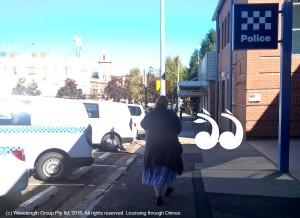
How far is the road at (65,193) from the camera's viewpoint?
6133 millimetres

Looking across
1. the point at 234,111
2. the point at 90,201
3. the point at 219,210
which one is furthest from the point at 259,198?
the point at 234,111

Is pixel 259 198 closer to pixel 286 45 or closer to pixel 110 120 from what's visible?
pixel 286 45

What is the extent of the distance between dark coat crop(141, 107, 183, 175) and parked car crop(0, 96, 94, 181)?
2578 mm

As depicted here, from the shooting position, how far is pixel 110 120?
1393 cm

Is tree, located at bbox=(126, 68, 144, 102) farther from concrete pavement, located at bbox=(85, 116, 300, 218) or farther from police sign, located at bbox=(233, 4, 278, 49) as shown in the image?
police sign, located at bbox=(233, 4, 278, 49)

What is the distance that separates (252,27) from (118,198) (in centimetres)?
451

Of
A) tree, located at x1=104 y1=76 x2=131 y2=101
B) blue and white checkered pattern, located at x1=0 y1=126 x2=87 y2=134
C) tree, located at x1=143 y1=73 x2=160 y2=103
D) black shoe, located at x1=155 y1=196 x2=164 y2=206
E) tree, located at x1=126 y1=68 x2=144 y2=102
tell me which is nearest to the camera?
black shoe, located at x1=155 y1=196 x2=164 y2=206

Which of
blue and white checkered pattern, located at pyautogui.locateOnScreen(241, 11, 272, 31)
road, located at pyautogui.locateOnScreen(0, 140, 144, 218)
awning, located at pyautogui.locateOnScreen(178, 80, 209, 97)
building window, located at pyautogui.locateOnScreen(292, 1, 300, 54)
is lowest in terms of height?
road, located at pyautogui.locateOnScreen(0, 140, 144, 218)

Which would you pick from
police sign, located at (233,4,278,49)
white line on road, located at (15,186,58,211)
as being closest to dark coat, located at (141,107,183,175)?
white line on road, located at (15,186,58,211)

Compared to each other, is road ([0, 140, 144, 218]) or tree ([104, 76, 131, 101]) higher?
tree ([104, 76, 131, 101])

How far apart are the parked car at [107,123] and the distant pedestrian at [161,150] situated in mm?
7372

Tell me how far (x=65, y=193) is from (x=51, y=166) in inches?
45.6

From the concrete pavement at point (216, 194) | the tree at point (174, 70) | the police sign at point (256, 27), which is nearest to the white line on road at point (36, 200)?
the concrete pavement at point (216, 194)

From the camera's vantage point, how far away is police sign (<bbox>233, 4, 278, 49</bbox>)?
27.6 ft
